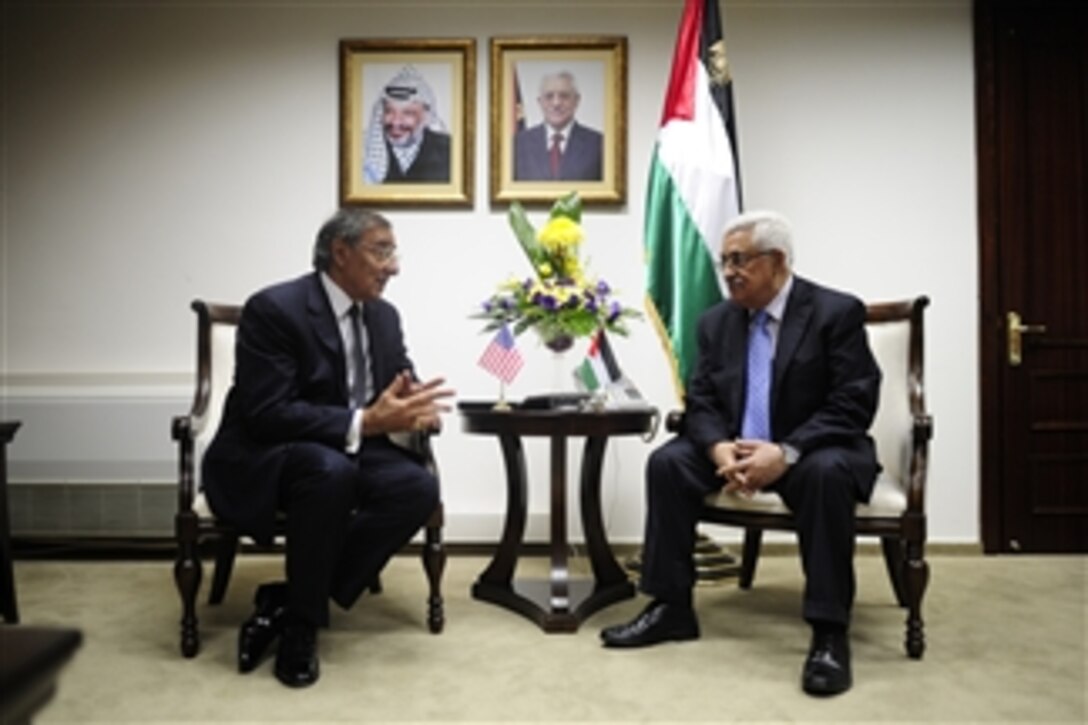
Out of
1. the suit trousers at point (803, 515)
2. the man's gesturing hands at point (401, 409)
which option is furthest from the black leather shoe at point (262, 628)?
the suit trousers at point (803, 515)

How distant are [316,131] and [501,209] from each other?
0.84 metres

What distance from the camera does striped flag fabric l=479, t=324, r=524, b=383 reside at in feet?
9.56

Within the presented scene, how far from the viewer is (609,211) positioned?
152 inches

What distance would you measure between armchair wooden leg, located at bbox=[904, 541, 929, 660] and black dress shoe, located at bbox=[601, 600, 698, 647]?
0.57 meters

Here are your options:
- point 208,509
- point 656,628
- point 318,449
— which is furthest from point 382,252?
point 656,628

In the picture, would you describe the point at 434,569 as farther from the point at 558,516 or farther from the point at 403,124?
the point at 403,124

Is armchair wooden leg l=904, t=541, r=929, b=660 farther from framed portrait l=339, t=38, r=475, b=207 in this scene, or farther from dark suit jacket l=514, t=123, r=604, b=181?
framed portrait l=339, t=38, r=475, b=207

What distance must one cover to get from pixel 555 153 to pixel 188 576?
222 cm

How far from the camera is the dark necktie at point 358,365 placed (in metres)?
2.71

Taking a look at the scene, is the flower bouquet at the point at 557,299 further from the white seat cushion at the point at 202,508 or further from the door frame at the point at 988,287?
the door frame at the point at 988,287

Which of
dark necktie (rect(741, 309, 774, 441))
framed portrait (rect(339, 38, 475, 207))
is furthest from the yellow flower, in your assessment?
framed portrait (rect(339, 38, 475, 207))

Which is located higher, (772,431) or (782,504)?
(772,431)

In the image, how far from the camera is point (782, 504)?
8.30 ft

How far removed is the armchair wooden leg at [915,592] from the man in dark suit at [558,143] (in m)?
2.03
